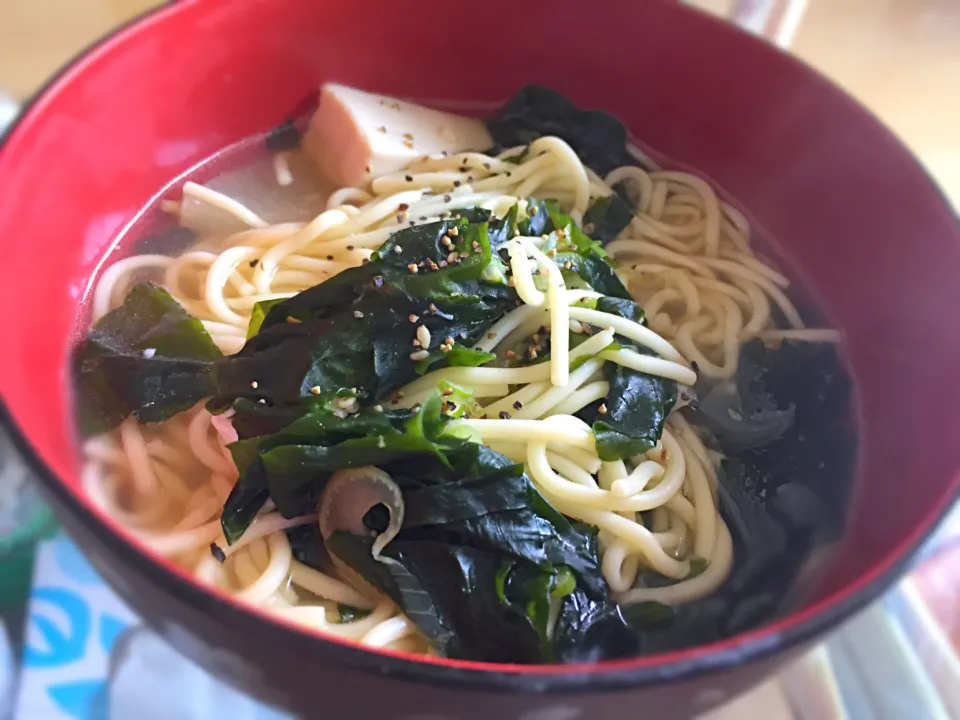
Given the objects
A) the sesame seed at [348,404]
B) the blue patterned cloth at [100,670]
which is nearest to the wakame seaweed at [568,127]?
the sesame seed at [348,404]

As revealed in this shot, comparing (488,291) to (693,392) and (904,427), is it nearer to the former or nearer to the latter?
(693,392)

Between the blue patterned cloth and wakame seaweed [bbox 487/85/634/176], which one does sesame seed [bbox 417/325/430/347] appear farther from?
wakame seaweed [bbox 487/85/634/176]

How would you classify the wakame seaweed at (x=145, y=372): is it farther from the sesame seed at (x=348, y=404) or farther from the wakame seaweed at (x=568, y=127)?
the wakame seaweed at (x=568, y=127)

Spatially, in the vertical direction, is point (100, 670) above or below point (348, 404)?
below

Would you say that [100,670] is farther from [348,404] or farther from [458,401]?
[458,401]

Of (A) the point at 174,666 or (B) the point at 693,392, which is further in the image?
(B) the point at 693,392

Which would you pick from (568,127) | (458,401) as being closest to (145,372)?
(458,401)

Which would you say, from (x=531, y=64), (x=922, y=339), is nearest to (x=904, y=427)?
(x=922, y=339)
